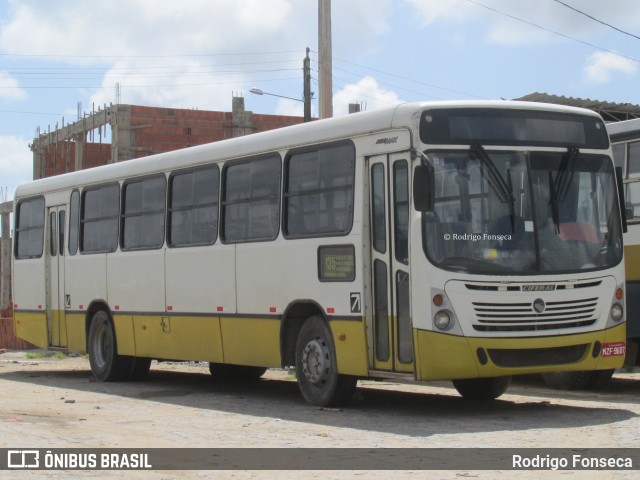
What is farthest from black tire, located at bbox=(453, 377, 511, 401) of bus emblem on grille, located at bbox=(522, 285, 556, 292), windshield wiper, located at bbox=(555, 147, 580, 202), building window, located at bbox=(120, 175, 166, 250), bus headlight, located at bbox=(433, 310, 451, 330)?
building window, located at bbox=(120, 175, 166, 250)

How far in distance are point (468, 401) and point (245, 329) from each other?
9.35ft

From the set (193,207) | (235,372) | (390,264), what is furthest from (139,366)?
(390,264)

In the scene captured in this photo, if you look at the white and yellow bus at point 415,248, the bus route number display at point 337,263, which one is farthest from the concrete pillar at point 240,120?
the bus route number display at point 337,263

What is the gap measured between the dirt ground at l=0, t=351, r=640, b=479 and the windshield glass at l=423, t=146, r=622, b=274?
161cm

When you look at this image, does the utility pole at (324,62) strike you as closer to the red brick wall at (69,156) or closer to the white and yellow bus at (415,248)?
the white and yellow bus at (415,248)

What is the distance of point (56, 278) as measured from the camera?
20.6 meters

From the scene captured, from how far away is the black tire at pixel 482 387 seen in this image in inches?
571

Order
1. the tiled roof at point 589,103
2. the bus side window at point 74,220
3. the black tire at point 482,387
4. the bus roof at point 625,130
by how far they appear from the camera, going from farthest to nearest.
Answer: the tiled roof at point 589,103, the bus side window at point 74,220, the bus roof at point 625,130, the black tire at point 482,387

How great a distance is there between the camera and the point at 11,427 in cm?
1215

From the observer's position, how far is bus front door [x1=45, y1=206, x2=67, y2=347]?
2044cm

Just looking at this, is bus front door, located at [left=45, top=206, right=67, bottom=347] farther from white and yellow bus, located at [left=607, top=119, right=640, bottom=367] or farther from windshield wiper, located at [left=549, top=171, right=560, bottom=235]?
windshield wiper, located at [left=549, top=171, right=560, bottom=235]

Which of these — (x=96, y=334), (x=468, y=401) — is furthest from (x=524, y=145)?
(x=96, y=334)

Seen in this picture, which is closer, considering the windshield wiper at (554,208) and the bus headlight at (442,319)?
the bus headlight at (442,319)

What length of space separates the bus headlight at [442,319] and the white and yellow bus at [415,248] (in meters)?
0.01
